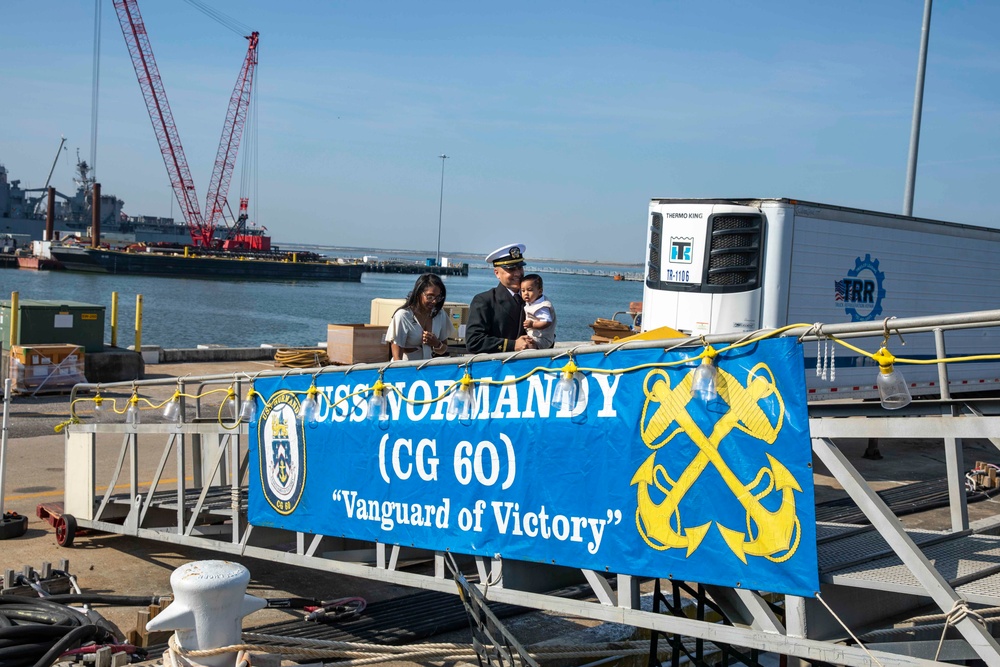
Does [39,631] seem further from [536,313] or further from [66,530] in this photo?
[536,313]

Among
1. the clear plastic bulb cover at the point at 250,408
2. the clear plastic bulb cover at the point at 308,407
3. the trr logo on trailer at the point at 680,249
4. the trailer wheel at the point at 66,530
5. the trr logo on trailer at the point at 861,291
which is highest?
the trr logo on trailer at the point at 680,249

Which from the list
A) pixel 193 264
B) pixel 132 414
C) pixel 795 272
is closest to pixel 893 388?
pixel 132 414

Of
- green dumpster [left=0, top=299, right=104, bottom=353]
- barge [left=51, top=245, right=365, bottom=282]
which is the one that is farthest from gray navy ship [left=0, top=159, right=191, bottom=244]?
green dumpster [left=0, top=299, right=104, bottom=353]

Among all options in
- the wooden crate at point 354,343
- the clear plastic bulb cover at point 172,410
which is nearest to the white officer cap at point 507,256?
the clear plastic bulb cover at point 172,410

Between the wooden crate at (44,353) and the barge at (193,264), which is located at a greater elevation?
the barge at (193,264)

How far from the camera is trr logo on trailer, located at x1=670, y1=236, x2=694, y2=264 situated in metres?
12.9

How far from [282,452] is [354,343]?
12748mm

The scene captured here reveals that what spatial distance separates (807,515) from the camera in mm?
3416

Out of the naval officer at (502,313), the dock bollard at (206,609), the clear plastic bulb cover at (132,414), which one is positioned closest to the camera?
the dock bollard at (206,609)

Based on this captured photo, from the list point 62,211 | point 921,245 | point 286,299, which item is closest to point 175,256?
point 286,299

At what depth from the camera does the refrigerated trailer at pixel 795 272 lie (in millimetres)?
12445

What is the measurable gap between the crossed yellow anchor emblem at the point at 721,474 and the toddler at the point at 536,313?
245 centimetres

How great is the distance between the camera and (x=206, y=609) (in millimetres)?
3631

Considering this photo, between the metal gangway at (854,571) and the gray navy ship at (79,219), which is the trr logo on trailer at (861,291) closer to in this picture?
the metal gangway at (854,571)
